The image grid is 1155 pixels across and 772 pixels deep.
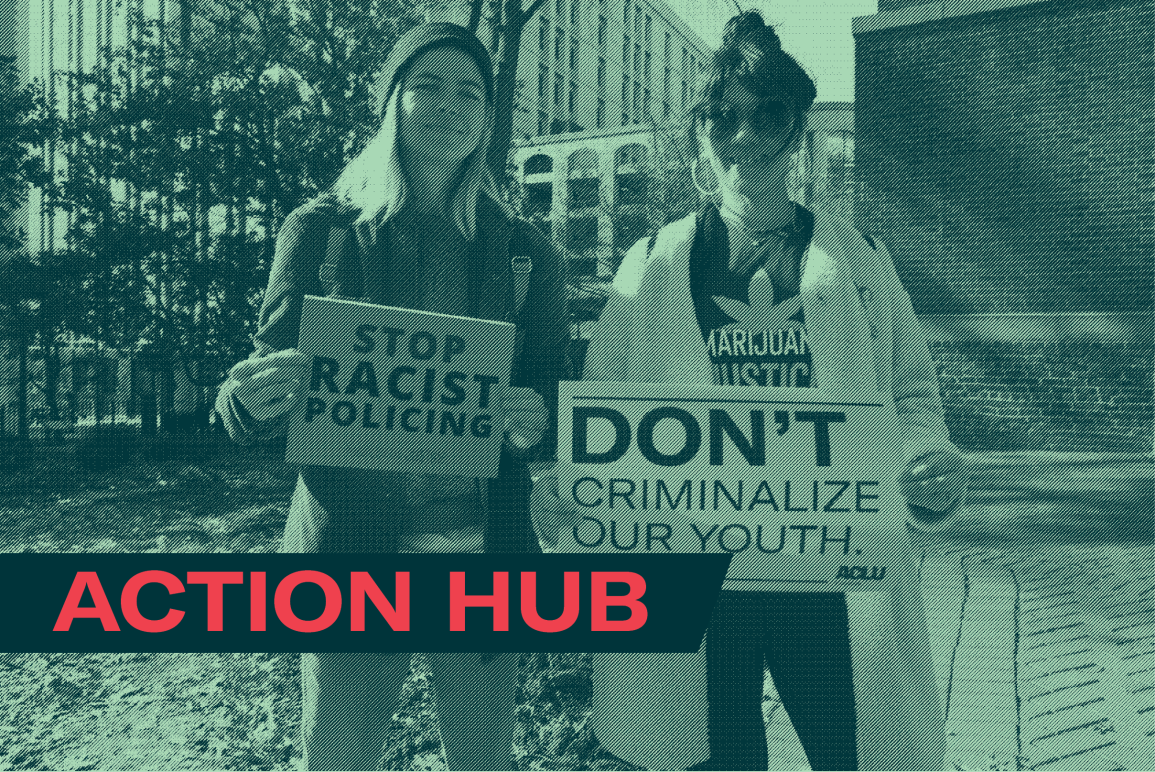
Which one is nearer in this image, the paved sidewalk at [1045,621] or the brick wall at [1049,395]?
the paved sidewalk at [1045,621]

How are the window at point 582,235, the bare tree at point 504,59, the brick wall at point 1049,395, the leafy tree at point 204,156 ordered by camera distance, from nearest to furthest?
the bare tree at point 504,59 → the window at point 582,235 → the leafy tree at point 204,156 → the brick wall at point 1049,395

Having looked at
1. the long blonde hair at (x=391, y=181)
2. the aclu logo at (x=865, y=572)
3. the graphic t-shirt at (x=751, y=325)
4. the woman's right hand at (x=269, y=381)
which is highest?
the long blonde hair at (x=391, y=181)

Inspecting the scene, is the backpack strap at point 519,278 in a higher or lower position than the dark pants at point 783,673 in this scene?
higher

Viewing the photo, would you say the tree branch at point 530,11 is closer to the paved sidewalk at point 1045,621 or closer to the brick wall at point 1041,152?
the paved sidewalk at point 1045,621

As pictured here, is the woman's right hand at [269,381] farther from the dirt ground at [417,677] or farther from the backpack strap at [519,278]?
the dirt ground at [417,677]

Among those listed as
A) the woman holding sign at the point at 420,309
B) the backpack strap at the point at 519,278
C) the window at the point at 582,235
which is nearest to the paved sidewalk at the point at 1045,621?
the woman holding sign at the point at 420,309

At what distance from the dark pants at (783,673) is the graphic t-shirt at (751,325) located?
0.43m

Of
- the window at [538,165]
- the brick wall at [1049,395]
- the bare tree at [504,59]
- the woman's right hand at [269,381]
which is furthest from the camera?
the brick wall at [1049,395]

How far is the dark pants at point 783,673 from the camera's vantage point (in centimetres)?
174

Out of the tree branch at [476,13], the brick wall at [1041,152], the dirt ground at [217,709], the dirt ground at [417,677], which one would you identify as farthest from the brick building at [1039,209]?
the dirt ground at [217,709]

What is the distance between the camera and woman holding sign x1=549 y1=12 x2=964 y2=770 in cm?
175

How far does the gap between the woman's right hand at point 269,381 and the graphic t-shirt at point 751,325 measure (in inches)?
30.5

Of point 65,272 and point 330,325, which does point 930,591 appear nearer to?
point 330,325

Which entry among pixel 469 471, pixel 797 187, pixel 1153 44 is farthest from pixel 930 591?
pixel 1153 44
